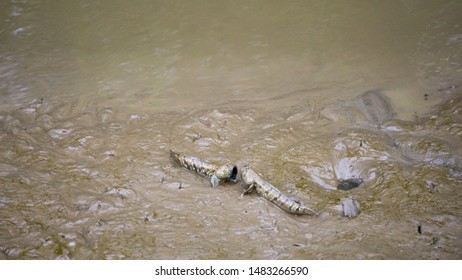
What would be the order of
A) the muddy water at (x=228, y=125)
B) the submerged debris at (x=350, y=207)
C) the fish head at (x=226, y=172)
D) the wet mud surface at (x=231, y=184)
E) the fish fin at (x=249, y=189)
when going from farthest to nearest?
1. the fish head at (x=226, y=172)
2. the fish fin at (x=249, y=189)
3. the submerged debris at (x=350, y=207)
4. the muddy water at (x=228, y=125)
5. the wet mud surface at (x=231, y=184)

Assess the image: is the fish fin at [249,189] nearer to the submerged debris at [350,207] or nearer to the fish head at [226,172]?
the fish head at [226,172]

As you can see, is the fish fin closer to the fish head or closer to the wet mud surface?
the wet mud surface

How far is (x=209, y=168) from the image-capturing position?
434 centimetres

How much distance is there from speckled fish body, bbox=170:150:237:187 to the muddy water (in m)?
0.09

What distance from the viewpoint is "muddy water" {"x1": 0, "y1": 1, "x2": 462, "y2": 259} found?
3605 millimetres

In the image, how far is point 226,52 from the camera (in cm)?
665

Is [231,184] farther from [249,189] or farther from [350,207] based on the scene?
[350,207]

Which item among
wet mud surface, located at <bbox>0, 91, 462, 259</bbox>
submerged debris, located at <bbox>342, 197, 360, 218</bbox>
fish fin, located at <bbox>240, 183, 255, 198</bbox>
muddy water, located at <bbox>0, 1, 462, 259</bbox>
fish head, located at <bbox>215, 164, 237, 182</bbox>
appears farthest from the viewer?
fish head, located at <bbox>215, 164, 237, 182</bbox>

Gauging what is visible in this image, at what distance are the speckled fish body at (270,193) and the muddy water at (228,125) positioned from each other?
0.08 metres

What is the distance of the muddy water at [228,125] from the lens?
361 centimetres

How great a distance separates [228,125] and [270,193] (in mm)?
1395

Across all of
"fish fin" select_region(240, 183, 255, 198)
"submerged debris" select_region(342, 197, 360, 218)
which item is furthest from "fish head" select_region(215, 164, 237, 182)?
"submerged debris" select_region(342, 197, 360, 218)

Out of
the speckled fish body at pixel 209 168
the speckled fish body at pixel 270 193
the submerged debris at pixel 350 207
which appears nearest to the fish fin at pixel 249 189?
the speckled fish body at pixel 270 193

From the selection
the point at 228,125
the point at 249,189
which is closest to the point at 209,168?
the point at 249,189
